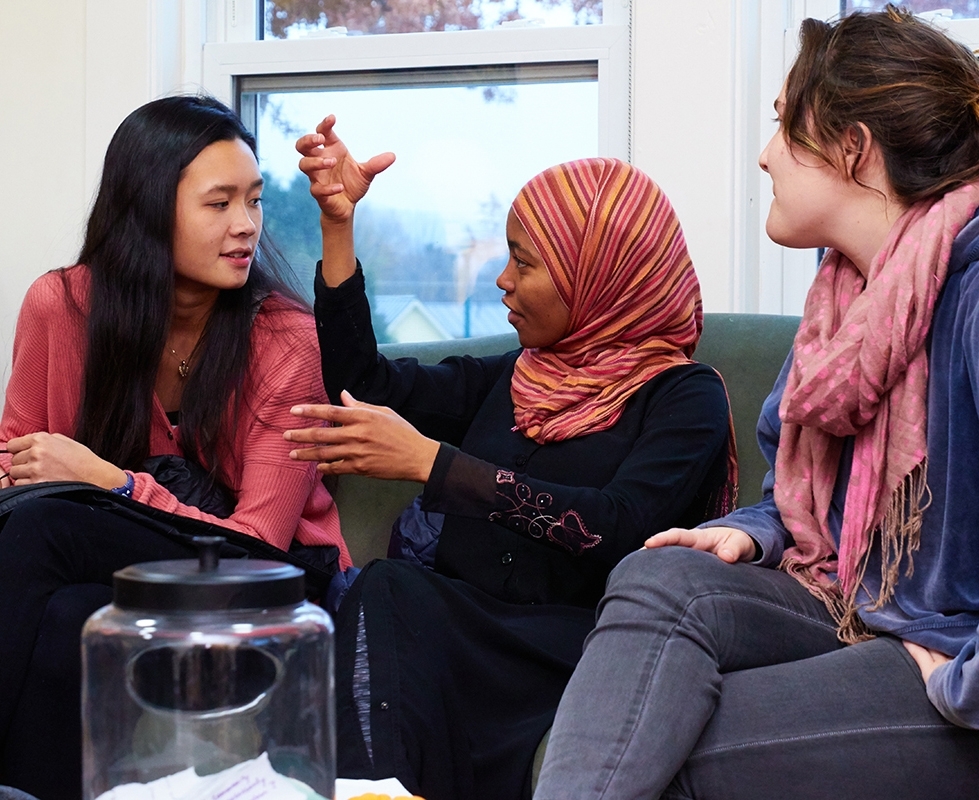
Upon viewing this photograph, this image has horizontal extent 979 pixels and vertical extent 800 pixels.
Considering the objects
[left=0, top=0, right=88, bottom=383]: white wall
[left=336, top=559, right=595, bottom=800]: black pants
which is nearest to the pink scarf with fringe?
[left=336, top=559, right=595, bottom=800]: black pants

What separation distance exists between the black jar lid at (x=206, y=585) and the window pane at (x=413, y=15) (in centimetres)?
188

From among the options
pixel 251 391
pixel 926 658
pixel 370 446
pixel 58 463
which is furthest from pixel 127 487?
pixel 926 658

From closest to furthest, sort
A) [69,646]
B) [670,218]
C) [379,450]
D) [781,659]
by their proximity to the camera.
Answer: [781,659] → [69,646] → [379,450] → [670,218]

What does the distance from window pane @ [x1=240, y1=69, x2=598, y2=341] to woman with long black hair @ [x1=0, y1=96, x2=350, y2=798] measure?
0.56m

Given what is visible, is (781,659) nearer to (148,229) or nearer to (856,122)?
(856,122)

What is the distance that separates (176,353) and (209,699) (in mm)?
1021

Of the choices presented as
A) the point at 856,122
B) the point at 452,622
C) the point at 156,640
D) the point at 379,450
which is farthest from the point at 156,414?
the point at 856,122

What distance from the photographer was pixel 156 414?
5.88ft

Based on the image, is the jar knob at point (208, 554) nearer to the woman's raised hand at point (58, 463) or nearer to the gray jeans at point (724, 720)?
the gray jeans at point (724, 720)

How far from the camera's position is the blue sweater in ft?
3.82

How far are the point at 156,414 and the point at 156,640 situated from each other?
1000 mm

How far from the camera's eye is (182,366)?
1860 millimetres

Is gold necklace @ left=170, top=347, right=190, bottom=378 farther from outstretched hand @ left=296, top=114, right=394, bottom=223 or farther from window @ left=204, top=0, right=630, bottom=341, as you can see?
window @ left=204, top=0, right=630, bottom=341

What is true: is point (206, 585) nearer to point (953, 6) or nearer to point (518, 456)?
point (518, 456)
